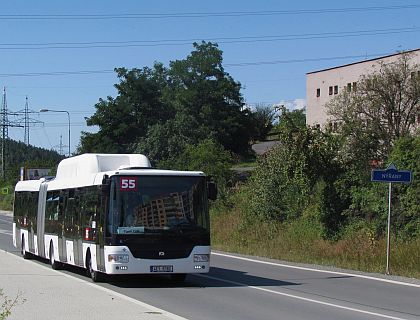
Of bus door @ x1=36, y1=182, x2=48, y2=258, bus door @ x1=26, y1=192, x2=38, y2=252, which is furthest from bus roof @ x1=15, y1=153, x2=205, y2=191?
bus door @ x1=26, y1=192, x2=38, y2=252

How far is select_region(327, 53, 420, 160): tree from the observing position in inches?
1658

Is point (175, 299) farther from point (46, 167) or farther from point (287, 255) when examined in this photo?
point (46, 167)

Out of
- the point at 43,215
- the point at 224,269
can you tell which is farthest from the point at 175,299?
the point at 43,215

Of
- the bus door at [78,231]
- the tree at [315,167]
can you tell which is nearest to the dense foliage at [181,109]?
the tree at [315,167]

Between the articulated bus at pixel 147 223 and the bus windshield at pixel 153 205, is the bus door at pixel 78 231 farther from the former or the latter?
the bus windshield at pixel 153 205

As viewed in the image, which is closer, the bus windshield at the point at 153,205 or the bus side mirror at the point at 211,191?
the bus windshield at the point at 153,205

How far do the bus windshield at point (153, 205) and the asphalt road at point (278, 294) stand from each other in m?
1.42

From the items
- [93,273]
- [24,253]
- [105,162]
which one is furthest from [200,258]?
[24,253]

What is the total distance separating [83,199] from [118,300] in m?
6.44

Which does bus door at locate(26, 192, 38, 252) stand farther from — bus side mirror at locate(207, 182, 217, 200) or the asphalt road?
bus side mirror at locate(207, 182, 217, 200)

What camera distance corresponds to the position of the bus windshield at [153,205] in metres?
17.8

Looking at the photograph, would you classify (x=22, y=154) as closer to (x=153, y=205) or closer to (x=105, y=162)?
(x=105, y=162)

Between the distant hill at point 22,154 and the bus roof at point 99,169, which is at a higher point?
the distant hill at point 22,154

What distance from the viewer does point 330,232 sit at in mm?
31578
